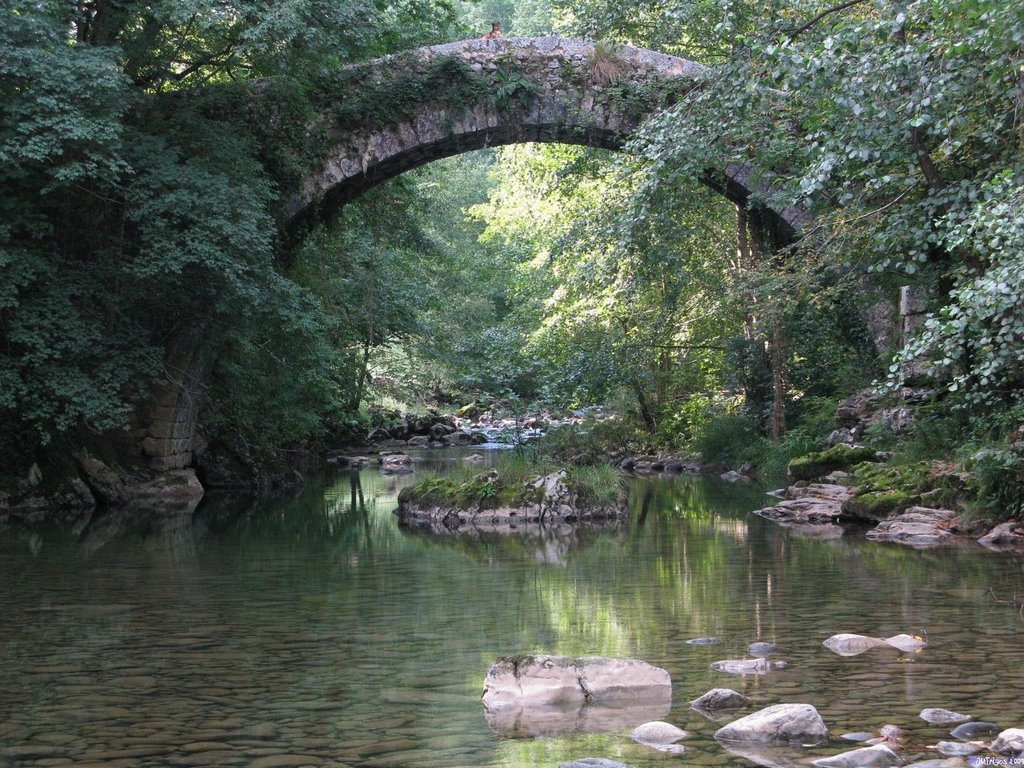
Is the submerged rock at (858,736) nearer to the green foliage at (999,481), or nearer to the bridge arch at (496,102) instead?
the green foliage at (999,481)

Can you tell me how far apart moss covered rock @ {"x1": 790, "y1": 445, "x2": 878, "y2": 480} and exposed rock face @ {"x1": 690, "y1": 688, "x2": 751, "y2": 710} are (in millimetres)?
10068

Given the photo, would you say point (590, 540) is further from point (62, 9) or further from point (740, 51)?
point (62, 9)

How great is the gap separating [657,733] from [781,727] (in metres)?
0.46

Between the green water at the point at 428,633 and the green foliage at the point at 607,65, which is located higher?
the green foliage at the point at 607,65

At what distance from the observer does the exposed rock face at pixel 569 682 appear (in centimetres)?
493

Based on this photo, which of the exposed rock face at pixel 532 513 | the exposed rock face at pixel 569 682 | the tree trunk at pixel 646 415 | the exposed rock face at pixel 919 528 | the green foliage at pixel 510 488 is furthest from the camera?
Result: the tree trunk at pixel 646 415

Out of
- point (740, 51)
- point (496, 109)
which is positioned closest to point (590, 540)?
point (740, 51)

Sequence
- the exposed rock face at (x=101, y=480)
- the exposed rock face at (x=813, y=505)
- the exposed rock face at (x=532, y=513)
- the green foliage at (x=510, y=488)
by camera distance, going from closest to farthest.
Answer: the exposed rock face at (x=813, y=505), the exposed rock face at (x=532, y=513), the green foliage at (x=510, y=488), the exposed rock face at (x=101, y=480)

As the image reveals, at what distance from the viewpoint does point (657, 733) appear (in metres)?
4.35

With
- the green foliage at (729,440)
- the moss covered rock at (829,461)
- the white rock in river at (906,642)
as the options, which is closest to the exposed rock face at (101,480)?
the moss covered rock at (829,461)

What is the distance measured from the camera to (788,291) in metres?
13.4

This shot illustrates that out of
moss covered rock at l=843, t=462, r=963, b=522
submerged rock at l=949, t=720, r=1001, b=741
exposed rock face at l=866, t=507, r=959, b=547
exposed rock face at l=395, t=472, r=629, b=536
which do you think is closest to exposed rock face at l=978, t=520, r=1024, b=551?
exposed rock face at l=866, t=507, r=959, b=547

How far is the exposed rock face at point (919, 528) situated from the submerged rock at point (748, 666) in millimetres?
5406

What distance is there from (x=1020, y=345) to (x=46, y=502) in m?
12.0
